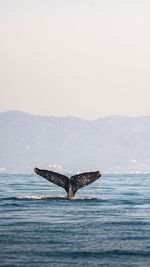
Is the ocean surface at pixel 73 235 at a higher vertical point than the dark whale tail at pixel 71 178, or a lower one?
lower

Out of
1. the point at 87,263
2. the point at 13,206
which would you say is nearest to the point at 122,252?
the point at 87,263

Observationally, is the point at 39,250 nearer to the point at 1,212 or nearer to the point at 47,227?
the point at 47,227

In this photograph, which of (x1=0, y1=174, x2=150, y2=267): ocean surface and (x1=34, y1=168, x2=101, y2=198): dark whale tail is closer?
(x1=0, y1=174, x2=150, y2=267): ocean surface

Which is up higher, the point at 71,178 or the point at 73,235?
the point at 71,178

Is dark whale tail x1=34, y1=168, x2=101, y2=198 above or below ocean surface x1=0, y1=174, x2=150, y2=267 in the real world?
above

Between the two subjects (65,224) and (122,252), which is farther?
(65,224)

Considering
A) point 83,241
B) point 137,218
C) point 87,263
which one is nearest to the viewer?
point 87,263

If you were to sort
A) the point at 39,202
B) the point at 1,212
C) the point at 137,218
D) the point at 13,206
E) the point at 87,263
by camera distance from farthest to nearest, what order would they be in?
the point at 39,202 < the point at 13,206 < the point at 1,212 < the point at 137,218 < the point at 87,263

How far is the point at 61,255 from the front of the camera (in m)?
13.6

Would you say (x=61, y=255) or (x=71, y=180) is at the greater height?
(x=71, y=180)

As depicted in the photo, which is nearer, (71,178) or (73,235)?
(73,235)

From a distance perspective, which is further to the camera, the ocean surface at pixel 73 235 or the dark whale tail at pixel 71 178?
the dark whale tail at pixel 71 178

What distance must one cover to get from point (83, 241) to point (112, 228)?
2595 mm

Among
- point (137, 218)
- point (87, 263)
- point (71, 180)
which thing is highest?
point (71, 180)
